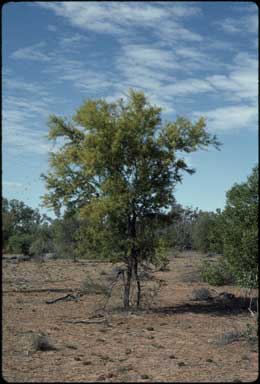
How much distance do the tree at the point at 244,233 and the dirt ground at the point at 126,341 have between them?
5.04 ft

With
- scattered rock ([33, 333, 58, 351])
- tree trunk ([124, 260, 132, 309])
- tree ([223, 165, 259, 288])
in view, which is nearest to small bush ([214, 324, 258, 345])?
tree ([223, 165, 259, 288])

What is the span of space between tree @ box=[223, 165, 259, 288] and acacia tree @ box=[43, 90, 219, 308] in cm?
310

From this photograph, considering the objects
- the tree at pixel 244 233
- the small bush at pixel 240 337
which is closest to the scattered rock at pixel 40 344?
the small bush at pixel 240 337

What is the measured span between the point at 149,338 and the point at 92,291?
11.2 metres

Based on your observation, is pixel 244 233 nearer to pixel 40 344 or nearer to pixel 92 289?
pixel 40 344

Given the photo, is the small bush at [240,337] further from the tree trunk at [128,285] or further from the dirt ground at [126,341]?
the tree trunk at [128,285]

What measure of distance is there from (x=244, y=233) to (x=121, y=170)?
5.36m

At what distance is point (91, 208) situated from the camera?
55.9 ft

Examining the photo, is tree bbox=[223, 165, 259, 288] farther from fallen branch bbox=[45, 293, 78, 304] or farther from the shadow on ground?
fallen branch bbox=[45, 293, 78, 304]

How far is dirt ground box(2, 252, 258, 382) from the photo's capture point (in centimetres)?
970

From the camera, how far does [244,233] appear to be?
13.7 metres

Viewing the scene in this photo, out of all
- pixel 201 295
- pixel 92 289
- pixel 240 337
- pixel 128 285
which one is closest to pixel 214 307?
pixel 201 295

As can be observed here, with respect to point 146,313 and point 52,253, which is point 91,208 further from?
point 52,253

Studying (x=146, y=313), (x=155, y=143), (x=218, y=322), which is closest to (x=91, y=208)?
(x=155, y=143)
